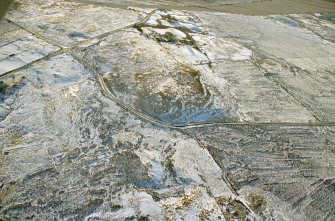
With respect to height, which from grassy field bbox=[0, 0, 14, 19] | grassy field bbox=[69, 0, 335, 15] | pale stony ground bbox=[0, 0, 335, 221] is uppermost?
grassy field bbox=[69, 0, 335, 15]

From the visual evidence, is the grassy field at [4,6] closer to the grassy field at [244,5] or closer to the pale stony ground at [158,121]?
the pale stony ground at [158,121]

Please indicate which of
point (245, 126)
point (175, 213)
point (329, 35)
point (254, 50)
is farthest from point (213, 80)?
point (329, 35)

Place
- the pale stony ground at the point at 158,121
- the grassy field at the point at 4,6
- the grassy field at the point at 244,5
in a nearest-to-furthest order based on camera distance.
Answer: the pale stony ground at the point at 158,121 < the grassy field at the point at 4,6 < the grassy field at the point at 244,5

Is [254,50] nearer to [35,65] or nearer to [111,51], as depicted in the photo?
[111,51]

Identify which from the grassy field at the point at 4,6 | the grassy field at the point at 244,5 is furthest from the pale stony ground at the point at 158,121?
the grassy field at the point at 244,5

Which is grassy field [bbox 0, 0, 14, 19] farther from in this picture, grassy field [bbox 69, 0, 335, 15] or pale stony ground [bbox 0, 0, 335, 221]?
grassy field [bbox 69, 0, 335, 15]

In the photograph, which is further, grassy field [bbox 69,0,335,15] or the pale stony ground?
grassy field [bbox 69,0,335,15]

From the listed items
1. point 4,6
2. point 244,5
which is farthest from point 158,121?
point 244,5

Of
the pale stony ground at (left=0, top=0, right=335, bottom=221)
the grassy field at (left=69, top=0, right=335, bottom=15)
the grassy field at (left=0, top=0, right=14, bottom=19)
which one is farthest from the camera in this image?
the grassy field at (left=69, top=0, right=335, bottom=15)

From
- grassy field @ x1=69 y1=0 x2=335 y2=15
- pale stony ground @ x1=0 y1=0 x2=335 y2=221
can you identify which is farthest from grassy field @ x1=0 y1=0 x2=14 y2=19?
grassy field @ x1=69 y1=0 x2=335 y2=15
